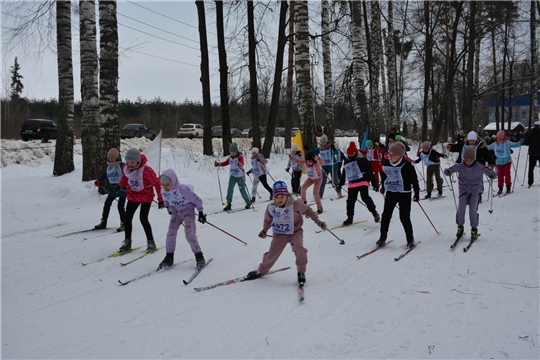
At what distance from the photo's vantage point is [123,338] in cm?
397

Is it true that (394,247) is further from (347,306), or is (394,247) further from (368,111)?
(368,111)

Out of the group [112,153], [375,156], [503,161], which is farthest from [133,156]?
[503,161]

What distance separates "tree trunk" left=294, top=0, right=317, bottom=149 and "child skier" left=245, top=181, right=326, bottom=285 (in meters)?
8.83

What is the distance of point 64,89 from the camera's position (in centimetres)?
1270

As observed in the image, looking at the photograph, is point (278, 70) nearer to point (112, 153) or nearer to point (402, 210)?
point (112, 153)

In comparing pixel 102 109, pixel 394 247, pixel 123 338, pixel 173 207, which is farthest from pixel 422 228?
pixel 102 109

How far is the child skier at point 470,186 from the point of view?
703 cm

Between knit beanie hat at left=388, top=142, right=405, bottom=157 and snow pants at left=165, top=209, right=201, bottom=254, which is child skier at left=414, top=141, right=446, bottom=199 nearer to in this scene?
knit beanie hat at left=388, top=142, right=405, bottom=157

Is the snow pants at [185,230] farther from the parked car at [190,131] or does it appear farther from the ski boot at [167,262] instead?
the parked car at [190,131]

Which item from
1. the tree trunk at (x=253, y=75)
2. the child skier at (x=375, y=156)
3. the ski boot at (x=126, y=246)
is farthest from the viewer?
the tree trunk at (x=253, y=75)

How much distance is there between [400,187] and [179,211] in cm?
368

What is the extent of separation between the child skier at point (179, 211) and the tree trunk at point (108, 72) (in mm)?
5594

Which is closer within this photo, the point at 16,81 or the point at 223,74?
the point at 223,74

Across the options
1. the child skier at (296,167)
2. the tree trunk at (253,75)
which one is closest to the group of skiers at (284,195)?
the child skier at (296,167)
